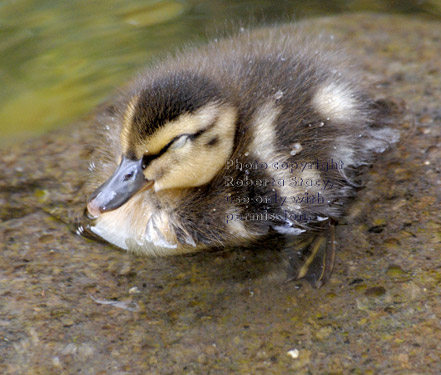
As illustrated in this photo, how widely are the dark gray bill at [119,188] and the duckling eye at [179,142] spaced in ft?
0.36

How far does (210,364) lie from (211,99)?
2.58ft

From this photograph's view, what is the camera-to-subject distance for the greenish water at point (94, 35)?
122 inches

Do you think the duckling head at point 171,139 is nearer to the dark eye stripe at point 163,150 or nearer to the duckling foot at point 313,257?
the dark eye stripe at point 163,150

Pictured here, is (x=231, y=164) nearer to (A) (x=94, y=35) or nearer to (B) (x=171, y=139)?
(B) (x=171, y=139)

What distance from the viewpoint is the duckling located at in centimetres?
188

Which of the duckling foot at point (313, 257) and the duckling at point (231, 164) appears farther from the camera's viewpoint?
the duckling at point (231, 164)

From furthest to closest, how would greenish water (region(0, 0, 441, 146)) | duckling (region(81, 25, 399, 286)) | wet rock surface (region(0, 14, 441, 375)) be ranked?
greenish water (region(0, 0, 441, 146))
duckling (region(81, 25, 399, 286))
wet rock surface (region(0, 14, 441, 375))

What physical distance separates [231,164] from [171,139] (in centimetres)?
22

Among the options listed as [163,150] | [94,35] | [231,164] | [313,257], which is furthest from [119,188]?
[94,35]

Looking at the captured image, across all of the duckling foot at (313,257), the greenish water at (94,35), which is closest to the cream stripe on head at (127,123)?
the duckling foot at (313,257)

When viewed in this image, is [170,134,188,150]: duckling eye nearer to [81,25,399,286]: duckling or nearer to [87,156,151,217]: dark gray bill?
[81,25,399,286]: duckling

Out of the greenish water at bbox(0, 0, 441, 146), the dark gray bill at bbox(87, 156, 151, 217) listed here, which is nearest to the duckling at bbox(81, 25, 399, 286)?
the dark gray bill at bbox(87, 156, 151, 217)

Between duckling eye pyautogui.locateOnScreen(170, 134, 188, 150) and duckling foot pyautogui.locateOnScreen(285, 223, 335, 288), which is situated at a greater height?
duckling eye pyautogui.locateOnScreen(170, 134, 188, 150)

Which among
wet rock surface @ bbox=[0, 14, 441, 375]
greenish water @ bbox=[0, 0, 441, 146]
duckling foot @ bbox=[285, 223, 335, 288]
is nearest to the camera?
wet rock surface @ bbox=[0, 14, 441, 375]
